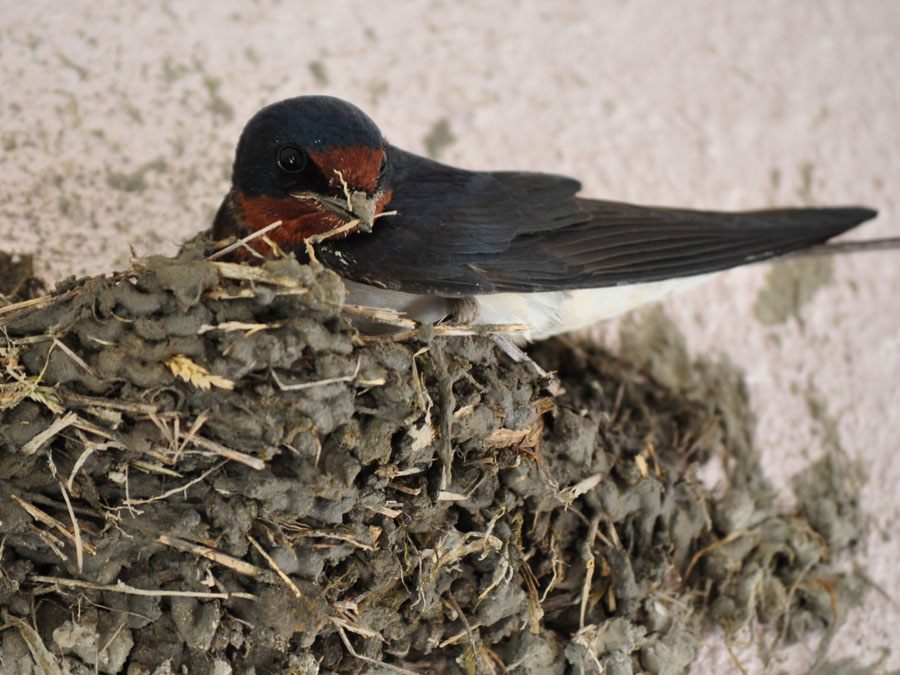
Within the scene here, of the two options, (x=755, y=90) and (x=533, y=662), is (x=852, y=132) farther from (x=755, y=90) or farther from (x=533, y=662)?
(x=533, y=662)

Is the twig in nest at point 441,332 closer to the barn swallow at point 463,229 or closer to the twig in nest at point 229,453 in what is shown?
the barn swallow at point 463,229

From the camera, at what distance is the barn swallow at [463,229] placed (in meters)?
1.95

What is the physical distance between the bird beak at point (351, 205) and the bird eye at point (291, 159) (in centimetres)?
5

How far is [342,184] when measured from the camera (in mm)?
1922

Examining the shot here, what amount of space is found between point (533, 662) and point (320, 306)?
822 millimetres

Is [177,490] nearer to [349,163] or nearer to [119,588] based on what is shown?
[119,588]

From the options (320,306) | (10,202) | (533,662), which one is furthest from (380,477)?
(10,202)

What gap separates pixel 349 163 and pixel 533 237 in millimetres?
462

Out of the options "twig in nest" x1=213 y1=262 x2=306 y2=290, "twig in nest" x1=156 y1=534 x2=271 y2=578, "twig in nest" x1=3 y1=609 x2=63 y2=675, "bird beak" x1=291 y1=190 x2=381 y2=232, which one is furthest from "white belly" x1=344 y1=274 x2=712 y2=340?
"twig in nest" x1=3 y1=609 x2=63 y2=675

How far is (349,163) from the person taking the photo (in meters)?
1.92

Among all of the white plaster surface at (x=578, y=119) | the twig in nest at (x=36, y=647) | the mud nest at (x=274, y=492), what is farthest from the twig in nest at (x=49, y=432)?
the white plaster surface at (x=578, y=119)

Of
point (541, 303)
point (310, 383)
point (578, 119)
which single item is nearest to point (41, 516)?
point (310, 383)

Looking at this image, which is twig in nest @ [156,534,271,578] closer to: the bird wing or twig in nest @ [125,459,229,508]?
twig in nest @ [125,459,229,508]

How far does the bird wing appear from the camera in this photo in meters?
1.98
